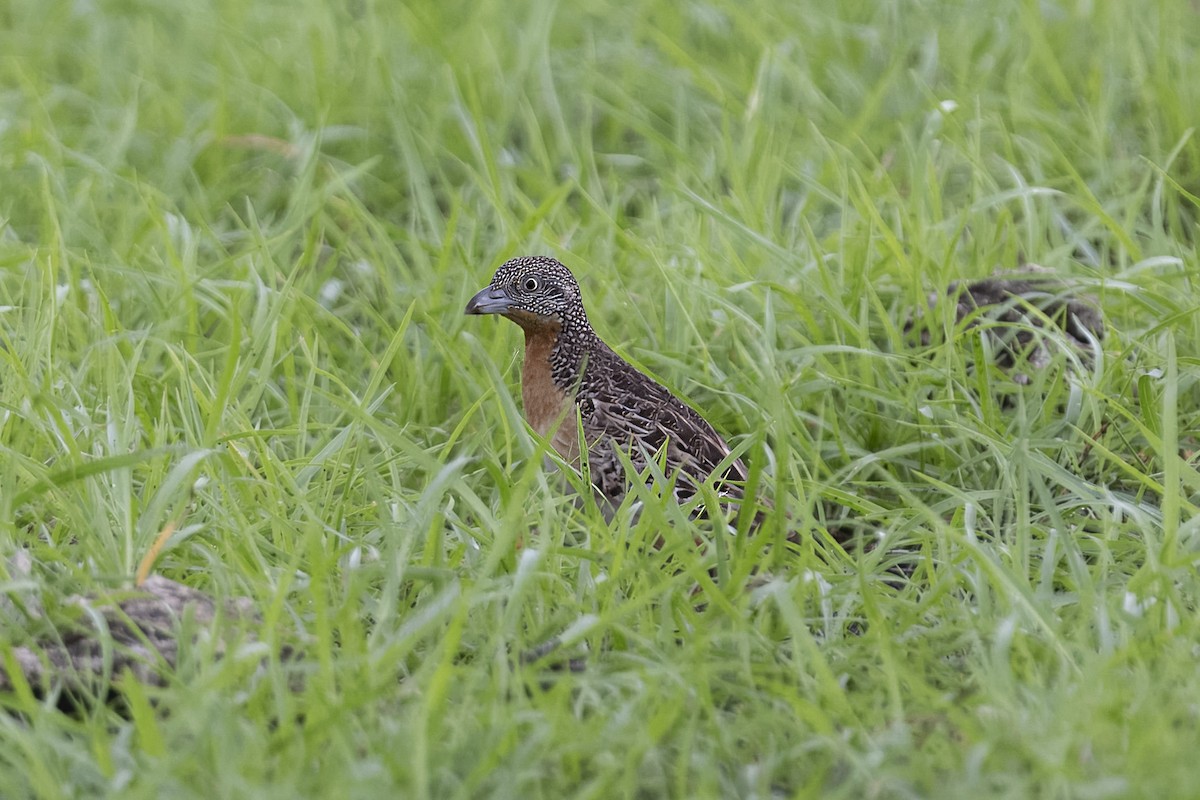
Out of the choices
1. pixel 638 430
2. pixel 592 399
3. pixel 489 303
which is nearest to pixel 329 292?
pixel 489 303

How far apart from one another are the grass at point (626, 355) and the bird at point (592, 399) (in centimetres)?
16

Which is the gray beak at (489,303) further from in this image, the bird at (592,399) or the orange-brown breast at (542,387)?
the orange-brown breast at (542,387)

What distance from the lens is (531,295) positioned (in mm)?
4586

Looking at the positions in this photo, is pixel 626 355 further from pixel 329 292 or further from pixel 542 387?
pixel 329 292

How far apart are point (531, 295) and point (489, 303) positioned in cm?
13

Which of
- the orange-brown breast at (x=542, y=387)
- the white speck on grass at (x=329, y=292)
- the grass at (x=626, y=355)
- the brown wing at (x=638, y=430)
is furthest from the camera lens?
the white speck on grass at (x=329, y=292)

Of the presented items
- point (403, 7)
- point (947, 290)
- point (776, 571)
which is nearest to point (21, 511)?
point (776, 571)

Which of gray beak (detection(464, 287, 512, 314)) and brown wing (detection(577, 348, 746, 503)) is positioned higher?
gray beak (detection(464, 287, 512, 314))

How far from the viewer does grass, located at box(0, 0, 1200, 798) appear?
3.05m

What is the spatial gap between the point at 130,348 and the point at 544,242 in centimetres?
145

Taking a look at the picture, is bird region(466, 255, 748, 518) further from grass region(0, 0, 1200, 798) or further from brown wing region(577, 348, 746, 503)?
grass region(0, 0, 1200, 798)

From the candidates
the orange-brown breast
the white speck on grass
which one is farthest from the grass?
the orange-brown breast

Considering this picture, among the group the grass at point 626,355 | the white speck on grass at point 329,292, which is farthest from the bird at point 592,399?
the white speck on grass at point 329,292

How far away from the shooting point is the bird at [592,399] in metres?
4.30
